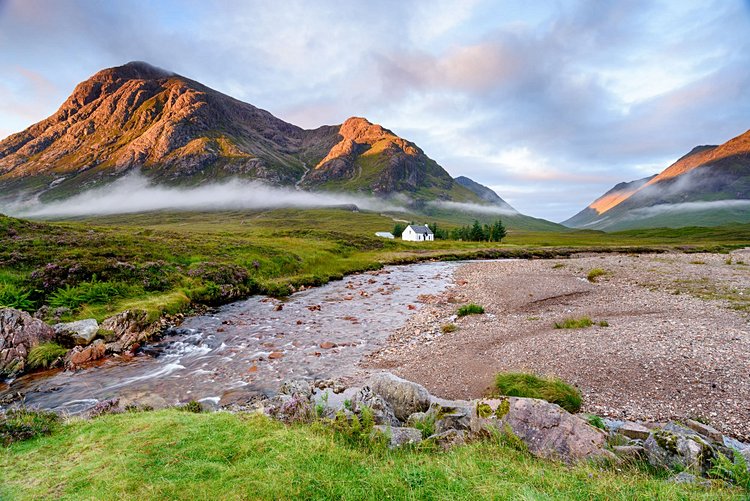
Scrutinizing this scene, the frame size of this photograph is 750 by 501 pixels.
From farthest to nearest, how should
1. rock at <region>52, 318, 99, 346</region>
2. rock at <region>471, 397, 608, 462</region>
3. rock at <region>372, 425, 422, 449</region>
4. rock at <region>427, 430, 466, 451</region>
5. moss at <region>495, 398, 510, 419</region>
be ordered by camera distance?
rock at <region>52, 318, 99, 346</region>, moss at <region>495, 398, 510, 419</region>, rock at <region>427, 430, 466, 451</region>, rock at <region>372, 425, 422, 449</region>, rock at <region>471, 397, 608, 462</region>

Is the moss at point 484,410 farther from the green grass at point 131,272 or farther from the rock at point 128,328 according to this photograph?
the green grass at point 131,272

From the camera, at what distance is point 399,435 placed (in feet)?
27.0

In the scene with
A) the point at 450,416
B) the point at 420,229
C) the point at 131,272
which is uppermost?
the point at 420,229

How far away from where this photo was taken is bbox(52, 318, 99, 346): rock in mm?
19109

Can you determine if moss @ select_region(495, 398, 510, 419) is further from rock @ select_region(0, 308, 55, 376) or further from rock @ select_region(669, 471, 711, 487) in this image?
rock @ select_region(0, 308, 55, 376)

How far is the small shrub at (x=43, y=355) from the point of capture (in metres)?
17.1

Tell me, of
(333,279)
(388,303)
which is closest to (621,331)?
(388,303)

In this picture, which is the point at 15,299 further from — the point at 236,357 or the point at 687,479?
the point at 687,479

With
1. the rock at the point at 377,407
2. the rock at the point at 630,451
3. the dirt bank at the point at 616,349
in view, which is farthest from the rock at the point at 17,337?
the rock at the point at 630,451

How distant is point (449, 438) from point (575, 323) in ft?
51.8

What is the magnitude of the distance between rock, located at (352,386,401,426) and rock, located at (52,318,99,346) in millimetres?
18441

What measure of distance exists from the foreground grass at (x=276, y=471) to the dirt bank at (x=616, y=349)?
6665 mm

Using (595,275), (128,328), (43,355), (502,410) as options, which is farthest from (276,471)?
(595,275)

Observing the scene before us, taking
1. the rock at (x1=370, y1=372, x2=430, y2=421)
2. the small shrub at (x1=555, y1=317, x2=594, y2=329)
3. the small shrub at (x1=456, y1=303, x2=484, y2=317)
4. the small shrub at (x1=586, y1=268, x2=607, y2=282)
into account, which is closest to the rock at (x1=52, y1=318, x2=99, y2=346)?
the rock at (x1=370, y1=372, x2=430, y2=421)
